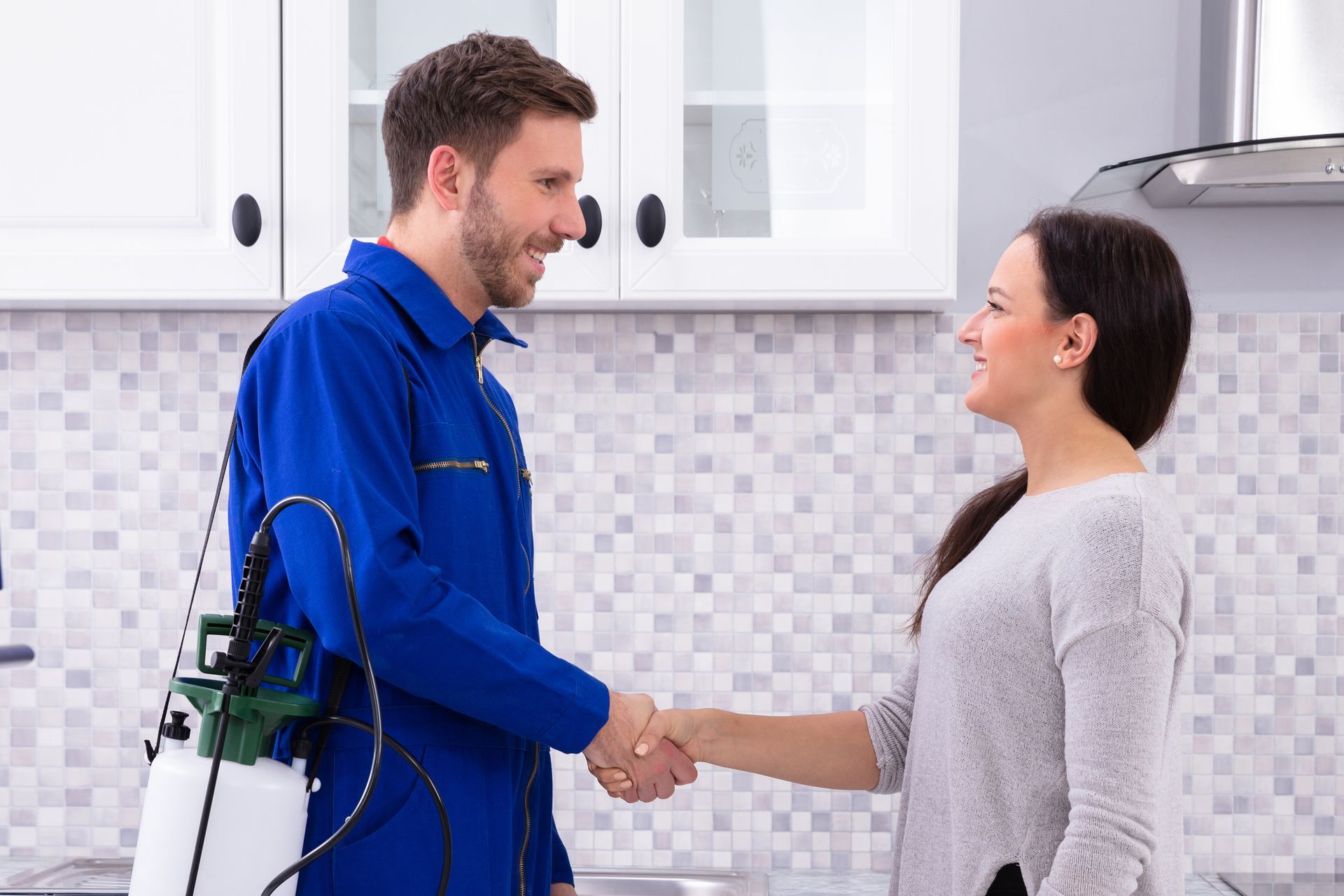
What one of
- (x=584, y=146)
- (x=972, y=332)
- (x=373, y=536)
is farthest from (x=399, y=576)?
(x=584, y=146)

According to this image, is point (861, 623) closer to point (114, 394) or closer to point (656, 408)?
point (656, 408)


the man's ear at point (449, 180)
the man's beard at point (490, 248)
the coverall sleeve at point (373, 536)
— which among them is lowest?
the coverall sleeve at point (373, 536)

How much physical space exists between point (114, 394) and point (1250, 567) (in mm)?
1868

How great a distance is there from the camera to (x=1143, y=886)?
0.97 m

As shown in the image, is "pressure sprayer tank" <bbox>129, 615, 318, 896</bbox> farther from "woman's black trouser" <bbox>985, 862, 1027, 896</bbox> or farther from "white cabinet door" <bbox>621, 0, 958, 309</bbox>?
"white cabinet door" <bbox>621, 0, 958, 309</bbox>

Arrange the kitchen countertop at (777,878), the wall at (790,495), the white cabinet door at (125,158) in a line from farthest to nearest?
1. the wall at (790,495)
2. the kitchen countertop at (777,878)
3. the white cabinet door at (125,158)

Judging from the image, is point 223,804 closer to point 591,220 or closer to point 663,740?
point 663,740

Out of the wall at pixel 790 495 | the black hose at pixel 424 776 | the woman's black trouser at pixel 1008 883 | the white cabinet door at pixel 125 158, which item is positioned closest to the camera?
the black hose at pixel 424 776

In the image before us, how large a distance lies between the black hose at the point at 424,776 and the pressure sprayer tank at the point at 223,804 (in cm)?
6

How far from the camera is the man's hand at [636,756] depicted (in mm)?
1153

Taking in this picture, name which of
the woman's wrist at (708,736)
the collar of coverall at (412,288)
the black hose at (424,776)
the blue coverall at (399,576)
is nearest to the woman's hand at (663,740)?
the woman's wrist at (708,736)

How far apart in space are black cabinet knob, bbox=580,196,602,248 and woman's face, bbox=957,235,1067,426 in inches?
21.9

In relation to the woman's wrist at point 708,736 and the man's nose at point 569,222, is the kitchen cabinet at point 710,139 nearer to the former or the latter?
the man's nose at point 569,222

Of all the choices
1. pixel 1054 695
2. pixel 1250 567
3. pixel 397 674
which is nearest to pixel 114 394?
pixel 397 674
